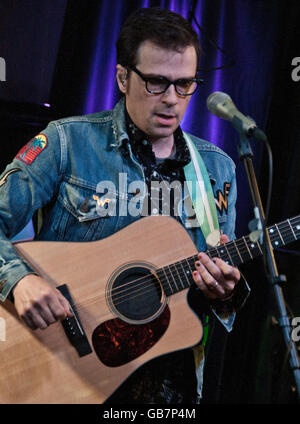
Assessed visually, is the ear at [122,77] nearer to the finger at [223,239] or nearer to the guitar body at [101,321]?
the guitar body at [101,321]

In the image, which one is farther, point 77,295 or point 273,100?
point 273,100

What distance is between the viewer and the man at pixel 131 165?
2.00 m

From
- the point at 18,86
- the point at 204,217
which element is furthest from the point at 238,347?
the point at 18,86

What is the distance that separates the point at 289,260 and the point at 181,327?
1.23 meters

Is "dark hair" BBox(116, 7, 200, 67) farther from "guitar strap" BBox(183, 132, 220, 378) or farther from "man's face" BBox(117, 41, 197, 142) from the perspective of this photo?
"guitar strap" BBox(183, 132, 220, 378)

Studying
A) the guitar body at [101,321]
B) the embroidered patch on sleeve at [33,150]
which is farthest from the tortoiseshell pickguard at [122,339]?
the embroidered patch on sleeve at [33,150]

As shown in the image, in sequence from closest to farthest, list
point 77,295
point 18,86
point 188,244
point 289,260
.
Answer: point 77,295 < point 188,244 < point 18,86 < point 289,260

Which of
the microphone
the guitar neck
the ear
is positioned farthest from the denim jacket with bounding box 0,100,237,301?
the microphone

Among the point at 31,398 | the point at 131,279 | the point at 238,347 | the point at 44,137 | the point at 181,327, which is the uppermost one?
the point at 44,137

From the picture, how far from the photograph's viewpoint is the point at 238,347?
3059mm

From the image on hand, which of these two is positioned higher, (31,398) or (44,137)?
(44,137)

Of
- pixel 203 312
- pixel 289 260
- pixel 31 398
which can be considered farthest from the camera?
pixel 289 260

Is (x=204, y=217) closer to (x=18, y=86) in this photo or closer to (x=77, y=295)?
(x=77, y=295)

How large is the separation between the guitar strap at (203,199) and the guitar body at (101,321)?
26 cm
